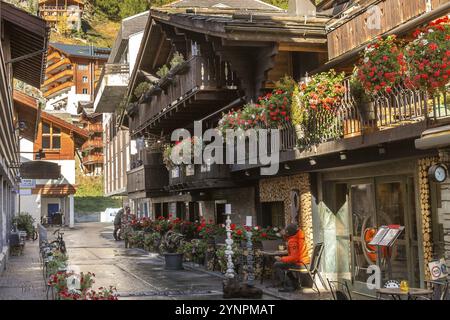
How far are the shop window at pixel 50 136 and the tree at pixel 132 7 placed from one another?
53566mm

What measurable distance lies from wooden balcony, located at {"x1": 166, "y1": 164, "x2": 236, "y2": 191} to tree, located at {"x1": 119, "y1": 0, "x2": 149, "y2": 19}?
84760mm

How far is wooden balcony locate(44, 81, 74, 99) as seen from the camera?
101 metres

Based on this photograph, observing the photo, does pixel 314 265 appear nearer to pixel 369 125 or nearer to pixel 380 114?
pixel 369 125

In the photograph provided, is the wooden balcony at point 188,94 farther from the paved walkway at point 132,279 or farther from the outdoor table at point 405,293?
the outdoor table at point 405,293

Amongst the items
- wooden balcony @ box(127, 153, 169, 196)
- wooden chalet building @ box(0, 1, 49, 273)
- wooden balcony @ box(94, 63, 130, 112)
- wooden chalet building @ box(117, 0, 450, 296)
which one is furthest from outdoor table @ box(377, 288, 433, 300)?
wooden balcony @ box(94, 63, 130, 112)

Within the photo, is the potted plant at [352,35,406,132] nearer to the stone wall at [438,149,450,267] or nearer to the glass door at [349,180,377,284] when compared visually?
the stone wall at [438,149,450,267]

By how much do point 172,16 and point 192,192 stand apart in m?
7.40

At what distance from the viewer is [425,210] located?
11.7m

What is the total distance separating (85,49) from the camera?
103m

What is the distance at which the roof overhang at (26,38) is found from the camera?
784 inches

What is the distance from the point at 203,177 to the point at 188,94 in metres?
2.67

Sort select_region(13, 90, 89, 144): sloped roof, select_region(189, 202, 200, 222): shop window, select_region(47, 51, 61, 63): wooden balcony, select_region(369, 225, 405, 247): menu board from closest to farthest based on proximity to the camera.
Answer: select_region(369, 225, 405, 247): menu board → select_region(189, 202, 200, 222): shop window → select_region(13, 90, 89, 144): sloped roof → select_region(47, 51, 61, 63): wooden balcony

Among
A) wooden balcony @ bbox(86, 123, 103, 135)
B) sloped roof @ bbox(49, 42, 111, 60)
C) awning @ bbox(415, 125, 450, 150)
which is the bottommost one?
awning @ bbox(415, 125, 450, 150)

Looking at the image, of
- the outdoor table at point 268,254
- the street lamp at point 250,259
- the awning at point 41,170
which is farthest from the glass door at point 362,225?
the awning at point 41,170
